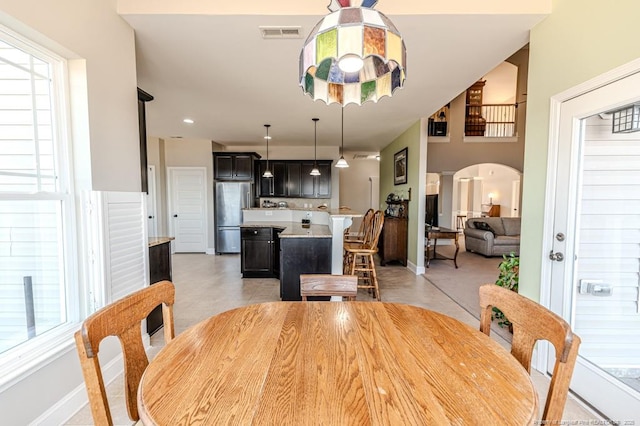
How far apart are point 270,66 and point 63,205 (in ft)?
6.76

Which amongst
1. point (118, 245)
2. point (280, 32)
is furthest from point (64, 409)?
point (280, 32)

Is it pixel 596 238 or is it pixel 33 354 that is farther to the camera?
pixel 596 238

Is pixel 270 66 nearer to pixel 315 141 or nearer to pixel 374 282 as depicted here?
pixel 374 282

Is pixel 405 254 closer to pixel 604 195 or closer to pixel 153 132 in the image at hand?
pixel 604 195

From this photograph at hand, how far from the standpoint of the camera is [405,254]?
18.0 feet

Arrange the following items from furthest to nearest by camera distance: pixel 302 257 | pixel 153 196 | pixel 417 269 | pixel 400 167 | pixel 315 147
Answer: pixel 315 147, pixel 153 196, pixel 400 167, pixel 417 269, pixel 302 257

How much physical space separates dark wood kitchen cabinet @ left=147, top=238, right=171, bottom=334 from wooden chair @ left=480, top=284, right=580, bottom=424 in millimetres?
2563

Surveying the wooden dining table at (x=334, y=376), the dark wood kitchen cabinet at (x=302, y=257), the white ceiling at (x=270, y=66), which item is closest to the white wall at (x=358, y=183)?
the white ceiling at (x=270, y=66)

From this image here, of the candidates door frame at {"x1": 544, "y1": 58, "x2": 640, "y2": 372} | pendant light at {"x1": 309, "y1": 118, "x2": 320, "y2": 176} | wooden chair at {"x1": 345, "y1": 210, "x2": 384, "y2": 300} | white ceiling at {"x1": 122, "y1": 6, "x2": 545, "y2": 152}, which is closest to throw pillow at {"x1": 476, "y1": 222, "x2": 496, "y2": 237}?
white ceiling at {"x1": 122, "y1": 6, "x2": 545, "y2": 152}

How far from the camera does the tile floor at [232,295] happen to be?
180 cm

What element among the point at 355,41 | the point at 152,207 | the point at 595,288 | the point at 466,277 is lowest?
the point at 466,277

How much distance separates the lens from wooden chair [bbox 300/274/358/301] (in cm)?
164

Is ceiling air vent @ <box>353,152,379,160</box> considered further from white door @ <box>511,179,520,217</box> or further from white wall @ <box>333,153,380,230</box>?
white door @ <box>511,179,520,217</box>

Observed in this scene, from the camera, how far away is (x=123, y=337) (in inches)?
39.9
